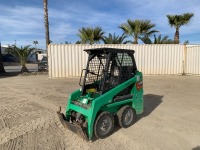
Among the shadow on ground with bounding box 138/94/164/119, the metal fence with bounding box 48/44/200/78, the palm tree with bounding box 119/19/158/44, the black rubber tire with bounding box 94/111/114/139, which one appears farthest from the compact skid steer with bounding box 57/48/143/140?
the palm tree with bounding box 119/19/158/44

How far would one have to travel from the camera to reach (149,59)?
14609mm

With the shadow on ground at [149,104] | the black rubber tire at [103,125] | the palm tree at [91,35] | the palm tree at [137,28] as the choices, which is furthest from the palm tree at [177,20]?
the black rubber tire at [103,125]

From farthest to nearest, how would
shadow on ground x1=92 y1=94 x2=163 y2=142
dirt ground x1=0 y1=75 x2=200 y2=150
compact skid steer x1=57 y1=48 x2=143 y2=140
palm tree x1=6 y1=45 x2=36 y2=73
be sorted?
palm tree x1=6 y1=45 x2=36 y2=73
shadow on ground x1=92 y1=94 x2=163 y2=142
compact skid steer x1=57 y1=48 x2=143 y2=140
dirt ground x1=0 y1=75 x2=200 y2=150

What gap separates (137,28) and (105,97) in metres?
15.2

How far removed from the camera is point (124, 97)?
4.62 m

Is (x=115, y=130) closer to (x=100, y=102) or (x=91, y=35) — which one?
(x=100, y=102)

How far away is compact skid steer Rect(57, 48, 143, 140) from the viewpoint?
3.98 meters

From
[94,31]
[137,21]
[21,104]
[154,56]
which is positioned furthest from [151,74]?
[21,104]

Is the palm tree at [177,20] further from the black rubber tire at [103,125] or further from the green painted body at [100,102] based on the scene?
the black rubber tire at [103,125]

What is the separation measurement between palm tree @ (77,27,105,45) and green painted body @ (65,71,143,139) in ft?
50.8

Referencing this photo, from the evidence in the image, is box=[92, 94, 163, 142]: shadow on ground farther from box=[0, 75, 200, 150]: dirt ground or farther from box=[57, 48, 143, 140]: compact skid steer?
box=[57, 48, 143, 140]: compact skid steer

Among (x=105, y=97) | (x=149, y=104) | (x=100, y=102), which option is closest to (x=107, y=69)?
(x=105, y=97)

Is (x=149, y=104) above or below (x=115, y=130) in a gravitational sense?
above

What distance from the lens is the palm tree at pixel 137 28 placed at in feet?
59.1
